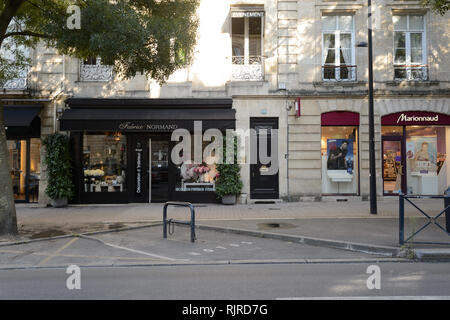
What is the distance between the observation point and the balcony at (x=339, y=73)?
14.7m

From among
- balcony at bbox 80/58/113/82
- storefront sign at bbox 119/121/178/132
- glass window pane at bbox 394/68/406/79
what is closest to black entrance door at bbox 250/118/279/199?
storefront sign at bbox 119/121/178/132

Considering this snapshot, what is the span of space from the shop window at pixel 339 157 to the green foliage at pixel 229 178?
3.67 metres

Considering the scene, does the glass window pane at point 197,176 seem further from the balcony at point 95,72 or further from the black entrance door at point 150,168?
the balcony at point 95,72

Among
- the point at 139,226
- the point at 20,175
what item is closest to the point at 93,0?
the point at 139,226

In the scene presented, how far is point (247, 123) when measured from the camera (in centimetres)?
1453

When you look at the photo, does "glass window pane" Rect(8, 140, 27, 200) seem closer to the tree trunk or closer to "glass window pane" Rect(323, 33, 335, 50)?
the tree trunk

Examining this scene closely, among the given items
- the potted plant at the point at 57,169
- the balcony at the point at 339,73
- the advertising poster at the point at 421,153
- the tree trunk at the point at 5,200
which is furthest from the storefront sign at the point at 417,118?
the tree trunk at the point at 5,200

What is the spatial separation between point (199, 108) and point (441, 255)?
1010cm

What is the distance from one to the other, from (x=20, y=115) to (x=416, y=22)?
16.4 metres

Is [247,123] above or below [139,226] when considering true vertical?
above

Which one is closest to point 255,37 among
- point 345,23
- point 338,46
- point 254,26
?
point 254,26

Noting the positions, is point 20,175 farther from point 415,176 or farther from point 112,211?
point 415,176

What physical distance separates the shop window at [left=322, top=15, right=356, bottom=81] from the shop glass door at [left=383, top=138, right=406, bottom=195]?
11.0ft

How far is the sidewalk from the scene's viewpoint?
8075 millimetres
